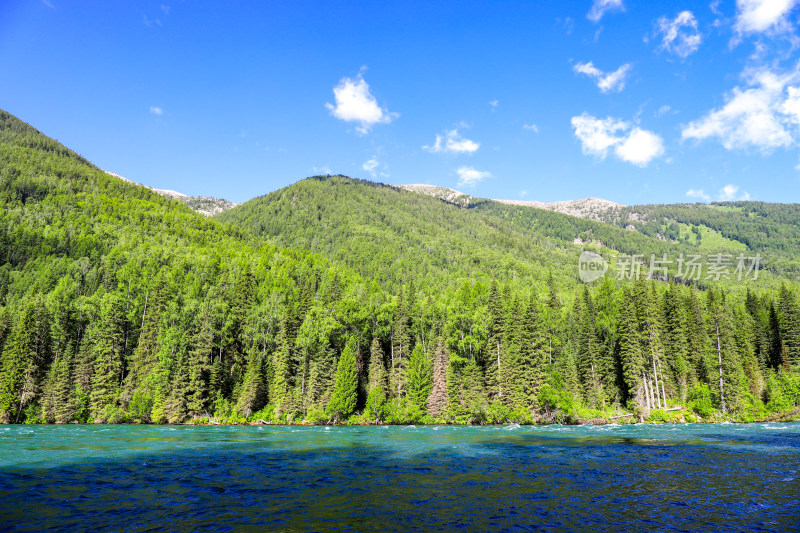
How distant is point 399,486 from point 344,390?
155ft

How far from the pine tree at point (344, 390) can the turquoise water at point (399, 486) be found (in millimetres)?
28178

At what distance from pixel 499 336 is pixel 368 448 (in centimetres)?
4245

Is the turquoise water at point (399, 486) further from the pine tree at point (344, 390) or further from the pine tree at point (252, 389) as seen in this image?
the pine tree at point (252, 389)

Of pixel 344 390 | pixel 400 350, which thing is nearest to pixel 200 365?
pixel 344 390

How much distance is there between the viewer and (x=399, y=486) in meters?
21.0

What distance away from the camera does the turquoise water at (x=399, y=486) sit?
15.2 metres

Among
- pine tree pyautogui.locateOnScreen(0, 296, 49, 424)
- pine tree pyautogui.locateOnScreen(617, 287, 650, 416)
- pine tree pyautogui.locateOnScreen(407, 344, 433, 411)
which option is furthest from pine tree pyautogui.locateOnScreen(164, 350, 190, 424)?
pine tree pyautogui.locateOnScreen(617, 287, 650, 416)

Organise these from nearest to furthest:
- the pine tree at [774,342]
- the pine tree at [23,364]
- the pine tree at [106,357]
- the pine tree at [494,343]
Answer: the pine tree at [23,364], the pine tree at [106,357], the pine tree at [494,343], the pine tree at [774,342]

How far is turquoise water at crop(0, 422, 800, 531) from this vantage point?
15.2 m

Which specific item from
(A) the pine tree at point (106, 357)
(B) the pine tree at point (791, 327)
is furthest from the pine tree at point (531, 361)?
(A) the pine tree at point (106, 357)

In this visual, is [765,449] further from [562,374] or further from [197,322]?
[197,322]

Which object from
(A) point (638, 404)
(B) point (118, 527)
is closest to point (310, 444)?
(B) point (118, 527)

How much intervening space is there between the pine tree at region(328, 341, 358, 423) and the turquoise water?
2818 centimetres

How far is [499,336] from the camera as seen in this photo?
73.4 meters
